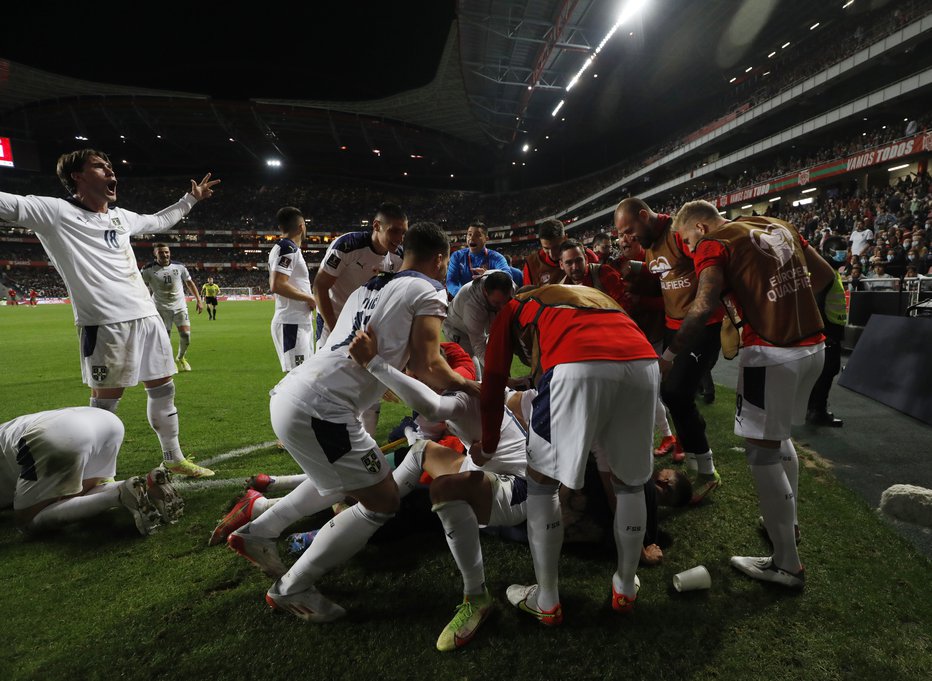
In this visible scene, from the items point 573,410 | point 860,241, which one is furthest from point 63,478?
point 860,241

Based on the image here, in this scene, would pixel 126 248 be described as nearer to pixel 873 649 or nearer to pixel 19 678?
pixel 19 678

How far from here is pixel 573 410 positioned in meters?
1.93

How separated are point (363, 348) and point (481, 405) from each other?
0.65 metres

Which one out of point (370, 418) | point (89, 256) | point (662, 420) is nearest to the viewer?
point (89, 256)

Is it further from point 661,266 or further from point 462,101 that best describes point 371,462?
point 462,101

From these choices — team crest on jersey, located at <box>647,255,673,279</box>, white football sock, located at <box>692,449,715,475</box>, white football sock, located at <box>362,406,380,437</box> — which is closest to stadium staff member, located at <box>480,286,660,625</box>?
white football sock, located at <box>692,449,715,475</box>

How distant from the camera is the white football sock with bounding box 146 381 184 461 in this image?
3820mm

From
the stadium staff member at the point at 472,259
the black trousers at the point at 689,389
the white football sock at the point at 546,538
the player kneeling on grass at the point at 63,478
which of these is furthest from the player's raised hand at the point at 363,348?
the stadium staff member at the point at 472,259

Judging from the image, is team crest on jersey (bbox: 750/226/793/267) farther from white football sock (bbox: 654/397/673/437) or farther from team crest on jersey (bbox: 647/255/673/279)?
white football sock (bbox: 654/397/673/437)

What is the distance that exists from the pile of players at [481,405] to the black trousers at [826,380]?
2.57 metres

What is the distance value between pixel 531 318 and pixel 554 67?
3360 cm

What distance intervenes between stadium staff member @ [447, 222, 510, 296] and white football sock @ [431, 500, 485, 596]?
4005mm

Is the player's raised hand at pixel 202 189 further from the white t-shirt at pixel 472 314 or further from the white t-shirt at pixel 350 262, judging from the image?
the white t-shirt at pixel 472 314

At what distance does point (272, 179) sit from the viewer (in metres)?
60.9
